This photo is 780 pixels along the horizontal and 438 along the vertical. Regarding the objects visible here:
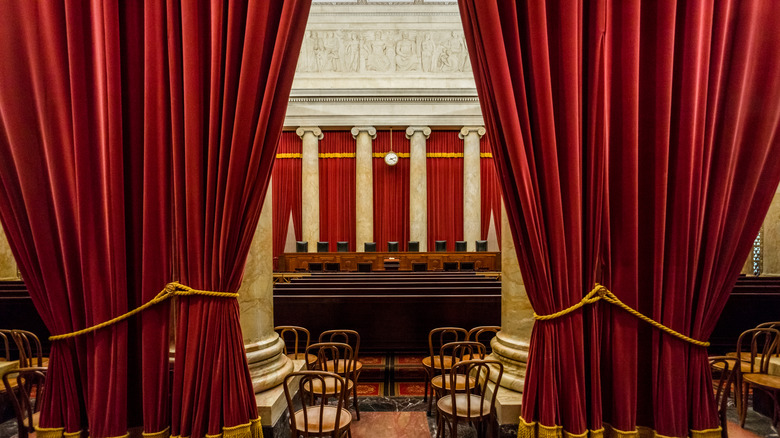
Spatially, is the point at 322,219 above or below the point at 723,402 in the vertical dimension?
above

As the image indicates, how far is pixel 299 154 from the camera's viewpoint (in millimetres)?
10969

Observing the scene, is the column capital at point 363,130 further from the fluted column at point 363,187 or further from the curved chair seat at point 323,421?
the curved chair seat at point 323,421

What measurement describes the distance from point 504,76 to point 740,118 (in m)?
0.98

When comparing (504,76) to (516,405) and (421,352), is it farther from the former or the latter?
(421,352)

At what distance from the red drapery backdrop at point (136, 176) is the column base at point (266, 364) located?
415mm

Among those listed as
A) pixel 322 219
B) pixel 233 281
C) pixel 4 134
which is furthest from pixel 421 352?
pixel 322 219

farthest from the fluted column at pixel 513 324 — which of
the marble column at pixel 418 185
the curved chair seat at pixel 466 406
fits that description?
the marble column at pixel 418 185

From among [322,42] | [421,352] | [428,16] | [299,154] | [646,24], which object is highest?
[428,16]

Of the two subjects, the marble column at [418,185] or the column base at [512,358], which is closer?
the column base at [512,358]

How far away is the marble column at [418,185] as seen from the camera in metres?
10.7

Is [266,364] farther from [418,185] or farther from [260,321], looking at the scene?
[418,185]

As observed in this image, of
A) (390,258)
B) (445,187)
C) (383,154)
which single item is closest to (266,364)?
(390,258)

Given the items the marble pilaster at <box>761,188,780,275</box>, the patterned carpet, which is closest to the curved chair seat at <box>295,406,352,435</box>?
the patterned carpet

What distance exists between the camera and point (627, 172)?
1638mm
